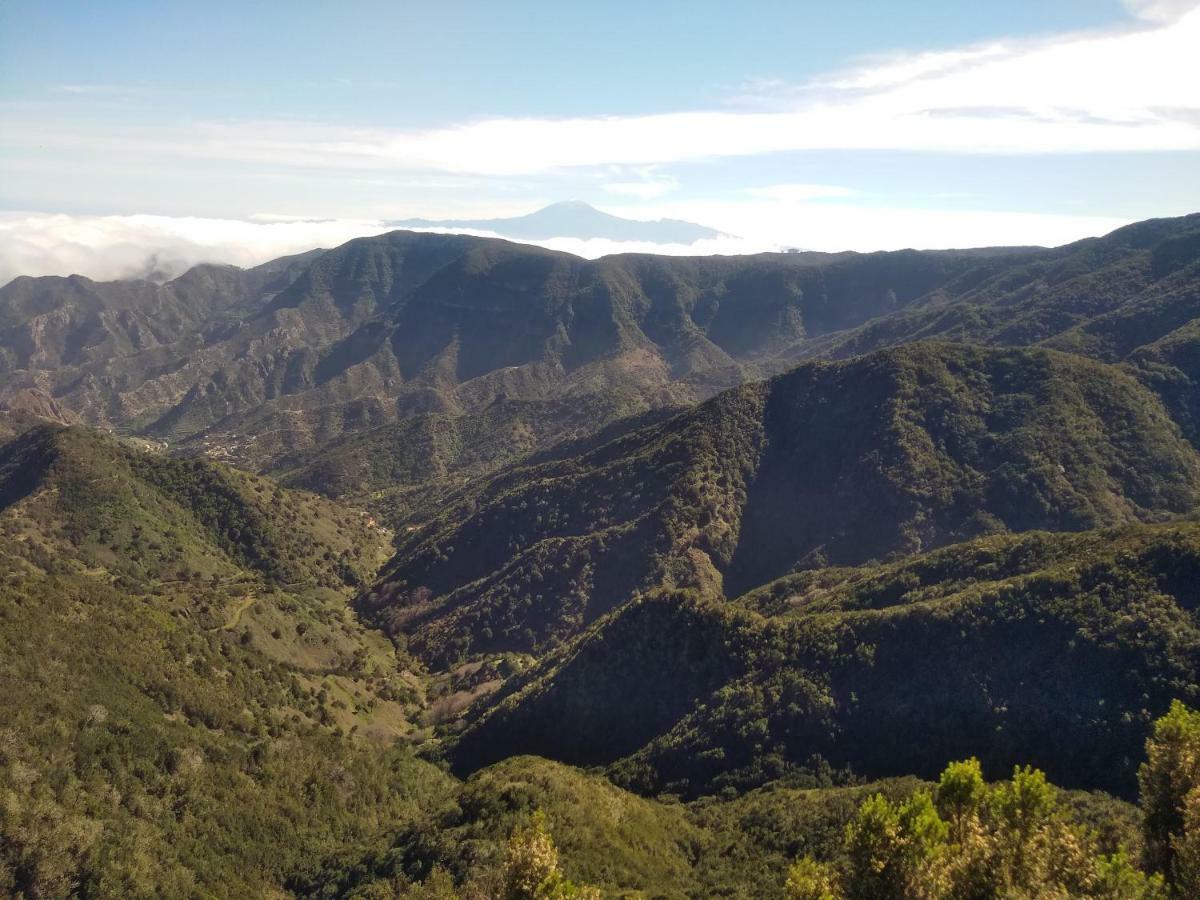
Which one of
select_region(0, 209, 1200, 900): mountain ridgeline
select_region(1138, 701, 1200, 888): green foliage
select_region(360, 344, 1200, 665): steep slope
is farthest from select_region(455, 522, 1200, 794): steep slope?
select_region(1138, 701, 1200, 888): green foliage

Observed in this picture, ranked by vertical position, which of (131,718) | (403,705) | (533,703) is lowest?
(403,705)

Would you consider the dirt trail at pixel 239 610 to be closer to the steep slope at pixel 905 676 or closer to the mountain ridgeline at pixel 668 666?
the mountain ridgeline at pixel 668 666

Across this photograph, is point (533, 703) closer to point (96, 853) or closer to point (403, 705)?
point (403, 705)

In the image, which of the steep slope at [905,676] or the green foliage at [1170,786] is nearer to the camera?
the green foliage at [1170,786]

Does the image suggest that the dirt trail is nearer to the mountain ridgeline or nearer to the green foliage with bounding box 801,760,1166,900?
the mountain ridgeline

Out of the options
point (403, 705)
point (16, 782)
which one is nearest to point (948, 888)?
point (16, 782)

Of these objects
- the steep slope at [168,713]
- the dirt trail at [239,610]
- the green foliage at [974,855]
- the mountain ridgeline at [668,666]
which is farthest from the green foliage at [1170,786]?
the dirt trail at [239,610]
